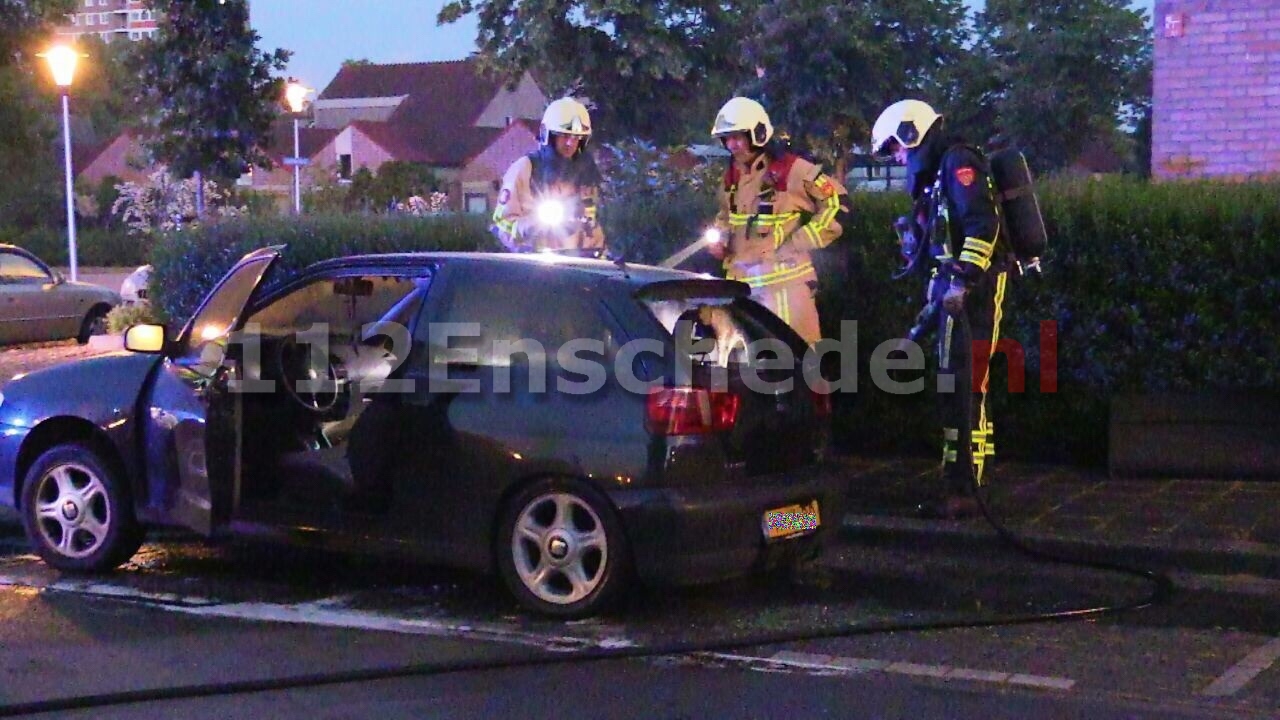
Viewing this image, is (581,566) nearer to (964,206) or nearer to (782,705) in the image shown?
(782,705)

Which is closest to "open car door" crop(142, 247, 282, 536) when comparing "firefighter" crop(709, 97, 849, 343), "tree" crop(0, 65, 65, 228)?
"firefighter" crop(709, 97, 849, 343)

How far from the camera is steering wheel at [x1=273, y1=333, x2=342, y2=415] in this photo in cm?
675

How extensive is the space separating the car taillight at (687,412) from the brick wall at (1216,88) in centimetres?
657

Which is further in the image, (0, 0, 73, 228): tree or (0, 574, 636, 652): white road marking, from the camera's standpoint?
(0, 0, 73, 228): tree

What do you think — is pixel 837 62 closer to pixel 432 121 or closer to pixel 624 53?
pixel 624 53

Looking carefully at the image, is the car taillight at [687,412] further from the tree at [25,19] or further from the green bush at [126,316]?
the tree at [25,19]

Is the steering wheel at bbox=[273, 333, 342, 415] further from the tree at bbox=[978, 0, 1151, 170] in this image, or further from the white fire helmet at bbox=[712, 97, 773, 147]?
the tree at bbox=[978, 0, 1151, 170]

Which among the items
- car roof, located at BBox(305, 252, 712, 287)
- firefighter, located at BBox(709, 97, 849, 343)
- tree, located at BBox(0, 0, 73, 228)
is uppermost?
tree, located at BBox(0, 0, 73, 228)

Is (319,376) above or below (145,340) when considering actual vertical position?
below

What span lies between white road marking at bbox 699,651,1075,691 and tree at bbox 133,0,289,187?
61.9 ft

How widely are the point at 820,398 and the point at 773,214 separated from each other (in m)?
2.09

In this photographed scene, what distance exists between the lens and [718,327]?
6609mm

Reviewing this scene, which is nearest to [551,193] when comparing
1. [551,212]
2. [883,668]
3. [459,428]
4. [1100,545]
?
[551,212]

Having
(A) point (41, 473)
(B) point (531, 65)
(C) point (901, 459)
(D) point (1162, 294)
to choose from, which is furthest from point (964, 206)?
(B) point (531, 65)
